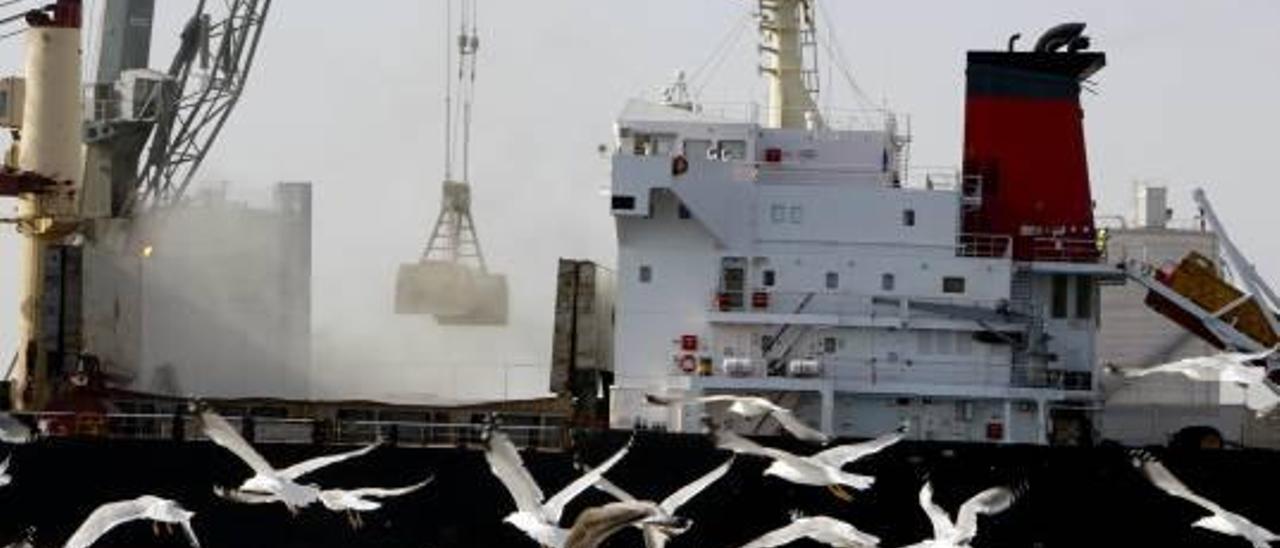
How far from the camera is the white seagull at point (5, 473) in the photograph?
5812cm

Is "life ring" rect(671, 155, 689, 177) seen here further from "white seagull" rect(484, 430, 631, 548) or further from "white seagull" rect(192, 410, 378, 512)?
"white seagull" rect(192, 410, 378, 512)

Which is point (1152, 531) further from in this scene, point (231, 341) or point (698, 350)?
point (231, 341)

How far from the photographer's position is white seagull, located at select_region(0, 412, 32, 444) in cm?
6028

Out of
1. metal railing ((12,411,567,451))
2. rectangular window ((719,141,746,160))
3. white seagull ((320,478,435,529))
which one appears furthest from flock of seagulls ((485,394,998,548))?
rectangular window ((719,141,746,160))

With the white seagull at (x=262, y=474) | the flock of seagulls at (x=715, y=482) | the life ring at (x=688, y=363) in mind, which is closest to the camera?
the flock of seagulls at (x=715, y=482)

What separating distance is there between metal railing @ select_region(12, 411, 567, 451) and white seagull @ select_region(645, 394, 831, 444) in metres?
2.75

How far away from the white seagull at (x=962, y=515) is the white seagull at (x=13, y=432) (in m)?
15.3

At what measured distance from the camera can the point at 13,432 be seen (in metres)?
60.3

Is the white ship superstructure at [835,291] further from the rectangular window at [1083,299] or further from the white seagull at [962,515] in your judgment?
the white seagull at [962,515]

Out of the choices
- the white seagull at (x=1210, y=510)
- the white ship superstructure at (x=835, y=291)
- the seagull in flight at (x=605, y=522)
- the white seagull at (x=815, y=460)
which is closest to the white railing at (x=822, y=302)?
the white ship superstructure at (x=835, y=291)

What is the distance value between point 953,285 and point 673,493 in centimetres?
690

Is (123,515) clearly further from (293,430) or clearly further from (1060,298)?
(1060,298)

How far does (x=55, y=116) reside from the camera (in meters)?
68.7

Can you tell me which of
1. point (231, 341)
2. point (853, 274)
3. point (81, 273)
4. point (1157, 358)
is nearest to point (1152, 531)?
point (853, 274)
